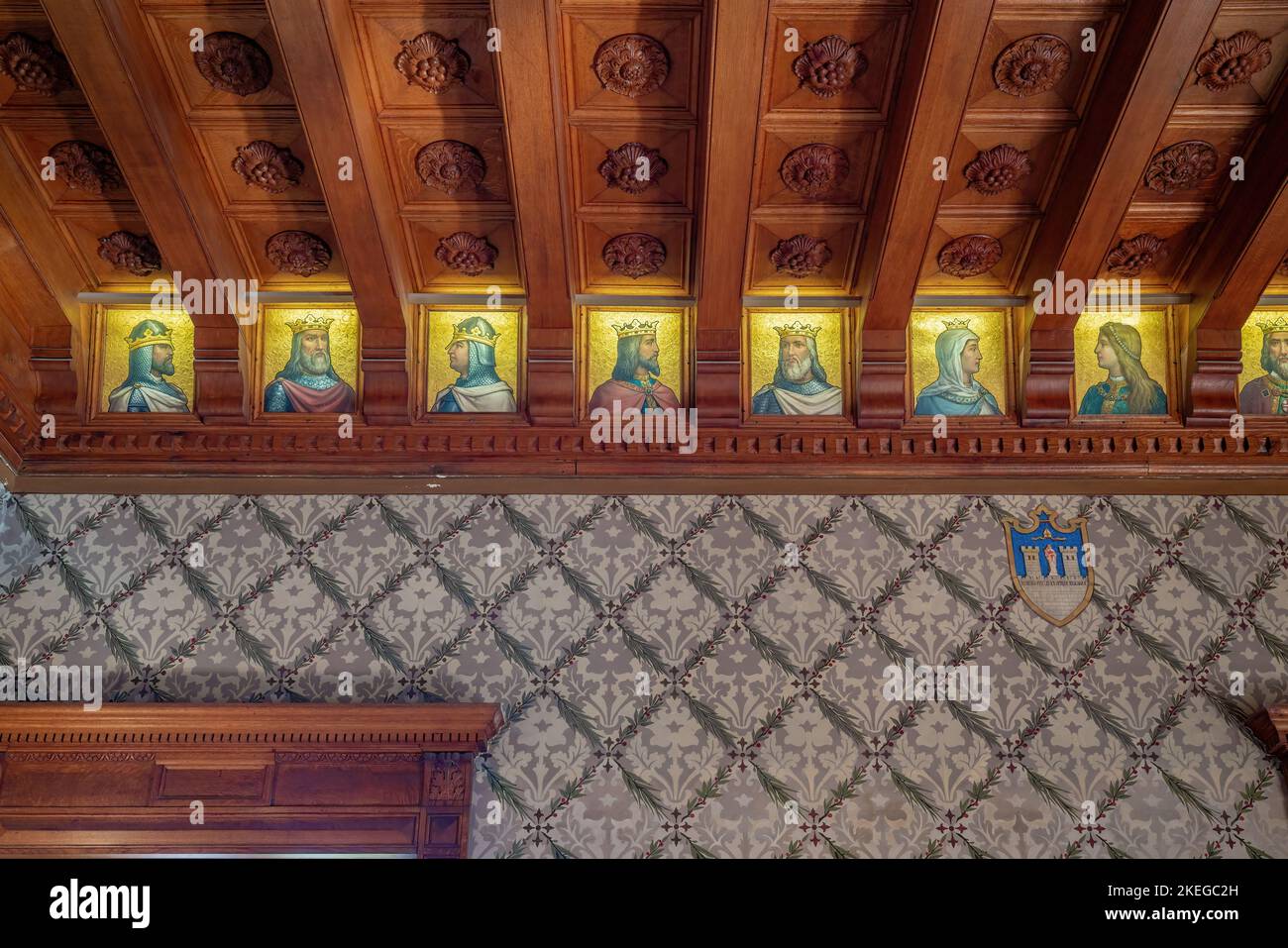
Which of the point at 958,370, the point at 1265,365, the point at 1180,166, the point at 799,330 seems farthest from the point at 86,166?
the point at 1265,365

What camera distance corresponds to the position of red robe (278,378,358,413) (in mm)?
6445

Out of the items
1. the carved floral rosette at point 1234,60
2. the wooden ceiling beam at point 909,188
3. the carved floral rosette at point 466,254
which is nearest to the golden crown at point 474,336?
the carved floral rosette at point 466,254

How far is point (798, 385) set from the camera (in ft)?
21.4

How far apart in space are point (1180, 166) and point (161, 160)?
488 cm

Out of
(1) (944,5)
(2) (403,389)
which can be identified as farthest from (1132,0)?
(2) (403,389)

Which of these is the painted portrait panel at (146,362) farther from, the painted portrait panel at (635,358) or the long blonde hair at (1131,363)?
the long blonde hair at (1131,363)

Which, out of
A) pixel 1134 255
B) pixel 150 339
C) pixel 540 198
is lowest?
pixel 150 339

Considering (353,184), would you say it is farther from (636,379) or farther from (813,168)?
(813,168)

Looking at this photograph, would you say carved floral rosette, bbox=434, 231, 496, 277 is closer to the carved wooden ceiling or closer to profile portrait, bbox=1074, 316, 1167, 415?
the carved wooden ceiling

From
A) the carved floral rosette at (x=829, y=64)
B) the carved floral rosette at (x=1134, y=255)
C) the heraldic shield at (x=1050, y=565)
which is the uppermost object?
the carved floral rosette at (x=829, y=64)

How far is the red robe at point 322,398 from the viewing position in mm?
6445

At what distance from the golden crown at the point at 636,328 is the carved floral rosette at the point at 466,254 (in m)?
0.76

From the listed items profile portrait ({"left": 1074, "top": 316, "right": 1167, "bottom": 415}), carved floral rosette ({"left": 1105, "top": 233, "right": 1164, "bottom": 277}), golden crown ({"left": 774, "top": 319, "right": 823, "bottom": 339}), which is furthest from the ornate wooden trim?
carved floral rosette ({"left": 1105, "top": 233, "right": 1164, "bottom": 277})

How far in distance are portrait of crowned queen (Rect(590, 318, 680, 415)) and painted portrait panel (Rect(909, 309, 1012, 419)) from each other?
1344mm
